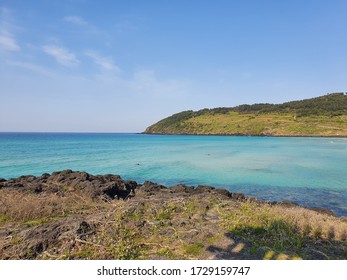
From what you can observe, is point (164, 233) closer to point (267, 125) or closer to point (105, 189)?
point (105, 189)

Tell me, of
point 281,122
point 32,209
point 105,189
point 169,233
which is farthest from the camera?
point 281,122

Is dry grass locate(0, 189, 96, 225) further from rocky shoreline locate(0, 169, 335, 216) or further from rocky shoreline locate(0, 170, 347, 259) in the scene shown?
rocky shoreline locate(0, 169, 335, 216)

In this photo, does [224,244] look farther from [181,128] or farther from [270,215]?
[181,128]

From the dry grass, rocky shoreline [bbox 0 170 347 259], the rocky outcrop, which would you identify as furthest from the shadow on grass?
the rocky outcrop

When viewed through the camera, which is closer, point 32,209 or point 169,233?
point 169,233

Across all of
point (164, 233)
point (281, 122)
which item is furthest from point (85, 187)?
point (281, 122)

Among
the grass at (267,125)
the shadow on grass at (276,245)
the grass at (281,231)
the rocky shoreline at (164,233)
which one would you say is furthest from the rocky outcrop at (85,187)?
the grass at (267,125)

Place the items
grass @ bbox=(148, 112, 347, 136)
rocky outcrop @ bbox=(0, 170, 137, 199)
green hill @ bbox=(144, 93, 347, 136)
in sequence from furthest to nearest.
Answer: green hill @ bbox=(144, 93, 347, 136), grass @ bbox=(148, 112, 347, 136), rocky outcrop @ bbox=(0, 170, 137, 199)

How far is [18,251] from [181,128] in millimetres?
175339

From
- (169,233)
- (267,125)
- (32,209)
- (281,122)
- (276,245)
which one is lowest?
(276,245)

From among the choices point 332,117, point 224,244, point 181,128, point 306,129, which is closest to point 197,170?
point 224,244

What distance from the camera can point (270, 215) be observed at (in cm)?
792

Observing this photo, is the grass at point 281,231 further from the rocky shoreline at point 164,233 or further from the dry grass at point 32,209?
the dry grass at point 32,209

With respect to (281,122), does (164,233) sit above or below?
below
